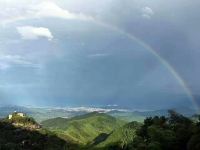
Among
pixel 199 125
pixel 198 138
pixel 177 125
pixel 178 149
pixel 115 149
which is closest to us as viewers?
pixel 198 138

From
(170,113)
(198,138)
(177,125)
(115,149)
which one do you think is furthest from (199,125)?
(115,149)

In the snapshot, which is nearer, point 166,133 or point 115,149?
point 166,133

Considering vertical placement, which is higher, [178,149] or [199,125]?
[199,125]

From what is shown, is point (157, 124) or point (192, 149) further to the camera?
point (157, 124)

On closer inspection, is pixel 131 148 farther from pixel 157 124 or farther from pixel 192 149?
pixel 192 149

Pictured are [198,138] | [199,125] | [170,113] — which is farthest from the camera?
[170,113]

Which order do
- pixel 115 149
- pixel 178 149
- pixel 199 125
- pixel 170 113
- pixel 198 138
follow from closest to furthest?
pixel 198 138
pixel 199 125
pixel 178 149
pixel 170 113
pixel 115 149

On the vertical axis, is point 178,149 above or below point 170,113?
below

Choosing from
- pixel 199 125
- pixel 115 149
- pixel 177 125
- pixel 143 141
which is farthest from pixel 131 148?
pixel 115 149

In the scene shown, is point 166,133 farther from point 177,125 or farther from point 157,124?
point 157,124
